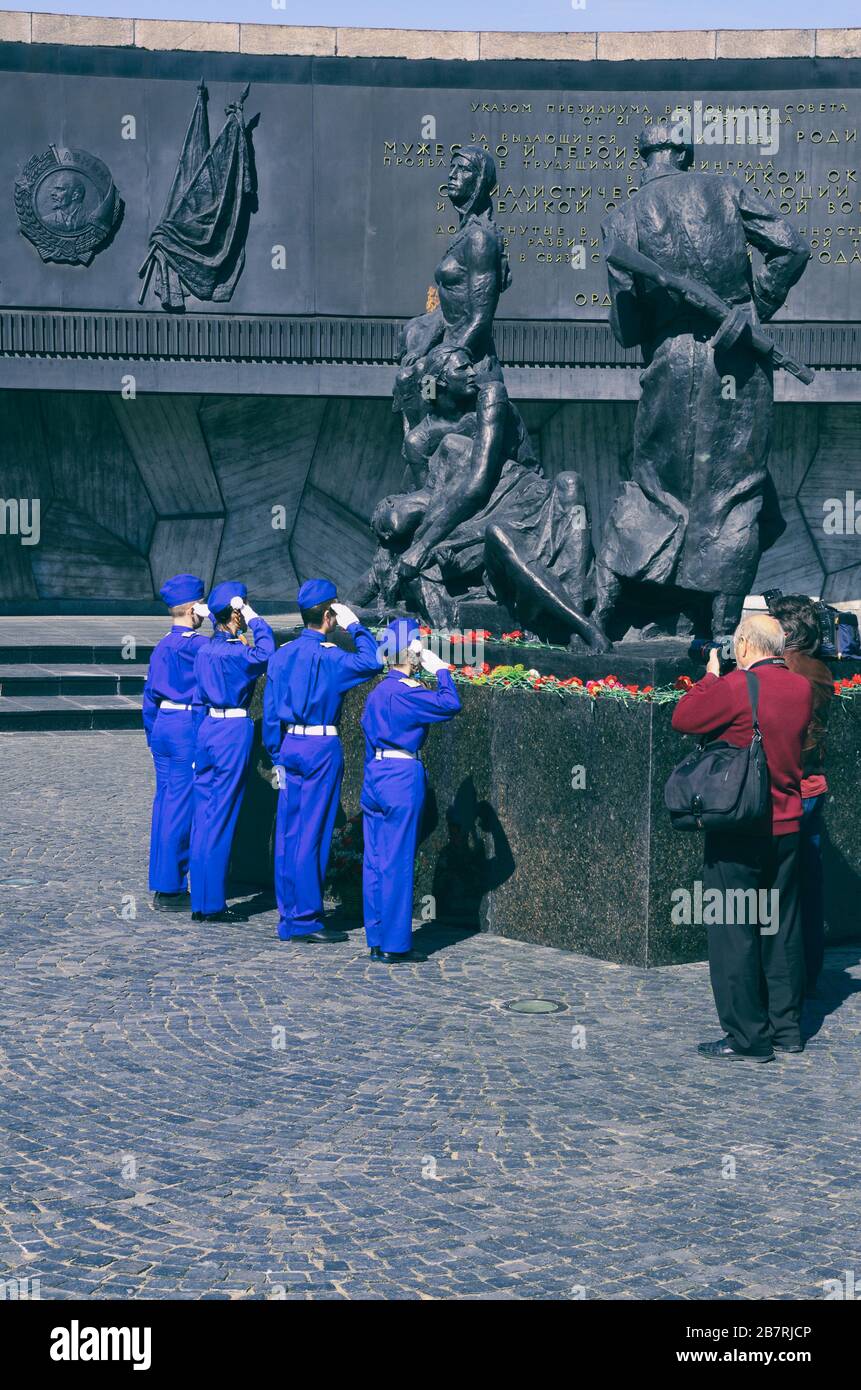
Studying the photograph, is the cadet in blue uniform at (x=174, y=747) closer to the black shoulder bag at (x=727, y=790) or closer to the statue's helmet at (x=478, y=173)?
the black shoulder bag at (x=727, y=790)

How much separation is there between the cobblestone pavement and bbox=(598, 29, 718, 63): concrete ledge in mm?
17312

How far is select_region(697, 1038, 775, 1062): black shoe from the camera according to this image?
691 cm

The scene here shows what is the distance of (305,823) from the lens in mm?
9008

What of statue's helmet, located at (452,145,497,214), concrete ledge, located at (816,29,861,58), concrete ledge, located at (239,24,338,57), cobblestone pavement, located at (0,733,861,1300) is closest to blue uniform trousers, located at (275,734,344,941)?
cobblestone pavement, located at (0,733,861,1300)

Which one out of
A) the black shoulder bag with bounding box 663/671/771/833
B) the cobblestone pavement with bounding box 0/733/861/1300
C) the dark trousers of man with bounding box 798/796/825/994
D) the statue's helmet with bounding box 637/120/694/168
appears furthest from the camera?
the statue's helmet with bounding box 637/120/694/168

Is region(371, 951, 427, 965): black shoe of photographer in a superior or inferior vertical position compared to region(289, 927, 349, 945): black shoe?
superior

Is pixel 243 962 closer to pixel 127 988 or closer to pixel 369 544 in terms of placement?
pixel 127 988

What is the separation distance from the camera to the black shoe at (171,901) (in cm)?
980

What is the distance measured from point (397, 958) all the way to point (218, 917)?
1.39 meters

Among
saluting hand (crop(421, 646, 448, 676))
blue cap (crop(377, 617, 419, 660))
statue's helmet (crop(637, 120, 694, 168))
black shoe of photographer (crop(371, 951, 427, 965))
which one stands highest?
statue's helmet (crop(637, 120, 694, 168))

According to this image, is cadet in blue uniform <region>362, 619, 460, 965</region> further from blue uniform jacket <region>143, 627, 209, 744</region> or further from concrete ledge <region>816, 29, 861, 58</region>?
concrete ledge <region>816, 29, 861, 58</region>

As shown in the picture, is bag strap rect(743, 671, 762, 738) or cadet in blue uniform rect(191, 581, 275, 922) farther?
cadet in blue uniform rect(191, 581, 275, 922)

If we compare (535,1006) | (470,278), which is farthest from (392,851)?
(470,278)

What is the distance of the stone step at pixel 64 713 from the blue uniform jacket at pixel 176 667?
7778 millimetres
